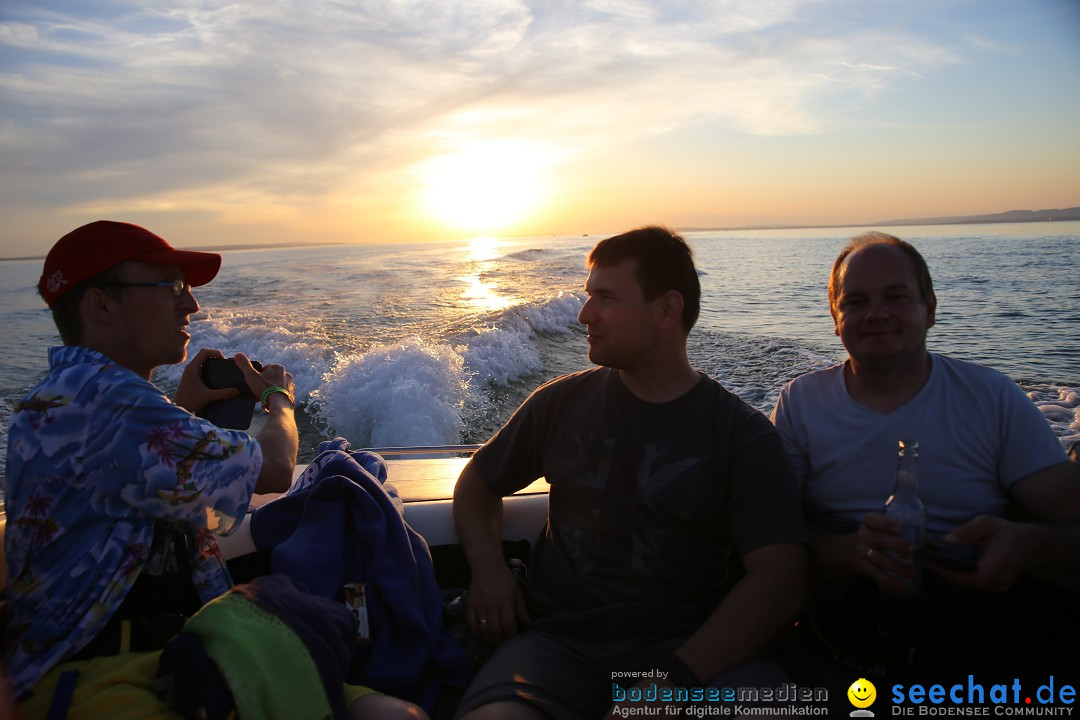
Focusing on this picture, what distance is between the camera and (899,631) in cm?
145

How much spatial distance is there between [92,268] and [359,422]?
4.76 meters

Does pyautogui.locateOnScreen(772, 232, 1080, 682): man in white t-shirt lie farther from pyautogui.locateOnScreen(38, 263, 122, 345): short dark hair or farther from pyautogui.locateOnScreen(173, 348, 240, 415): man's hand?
pyautogui.locateOnScreen(38, 263, 122, 345): short dark hair

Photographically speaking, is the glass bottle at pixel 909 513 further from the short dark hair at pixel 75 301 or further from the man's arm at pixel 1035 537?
the short dark hair at pixel 75 301

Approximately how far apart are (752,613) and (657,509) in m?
0.31

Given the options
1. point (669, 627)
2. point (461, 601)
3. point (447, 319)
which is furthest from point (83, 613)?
point (447, 319)

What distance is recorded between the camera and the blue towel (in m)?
1.70

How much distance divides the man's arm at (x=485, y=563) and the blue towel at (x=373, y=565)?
0.38 feet

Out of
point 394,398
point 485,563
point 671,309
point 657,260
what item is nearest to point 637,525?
point 485,563

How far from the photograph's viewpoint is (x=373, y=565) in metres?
1.80

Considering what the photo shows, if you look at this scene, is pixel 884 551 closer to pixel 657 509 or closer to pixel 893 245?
pixel 657 509

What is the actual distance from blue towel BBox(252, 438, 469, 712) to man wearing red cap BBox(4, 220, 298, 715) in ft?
1.48

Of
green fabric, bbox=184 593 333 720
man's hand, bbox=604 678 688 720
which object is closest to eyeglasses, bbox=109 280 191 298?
green fabric, bbox=184 593 333 720

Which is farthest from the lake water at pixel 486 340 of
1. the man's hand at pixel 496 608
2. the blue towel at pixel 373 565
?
the man's hand at pixel 496 608

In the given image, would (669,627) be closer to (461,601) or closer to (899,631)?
(899,631)
